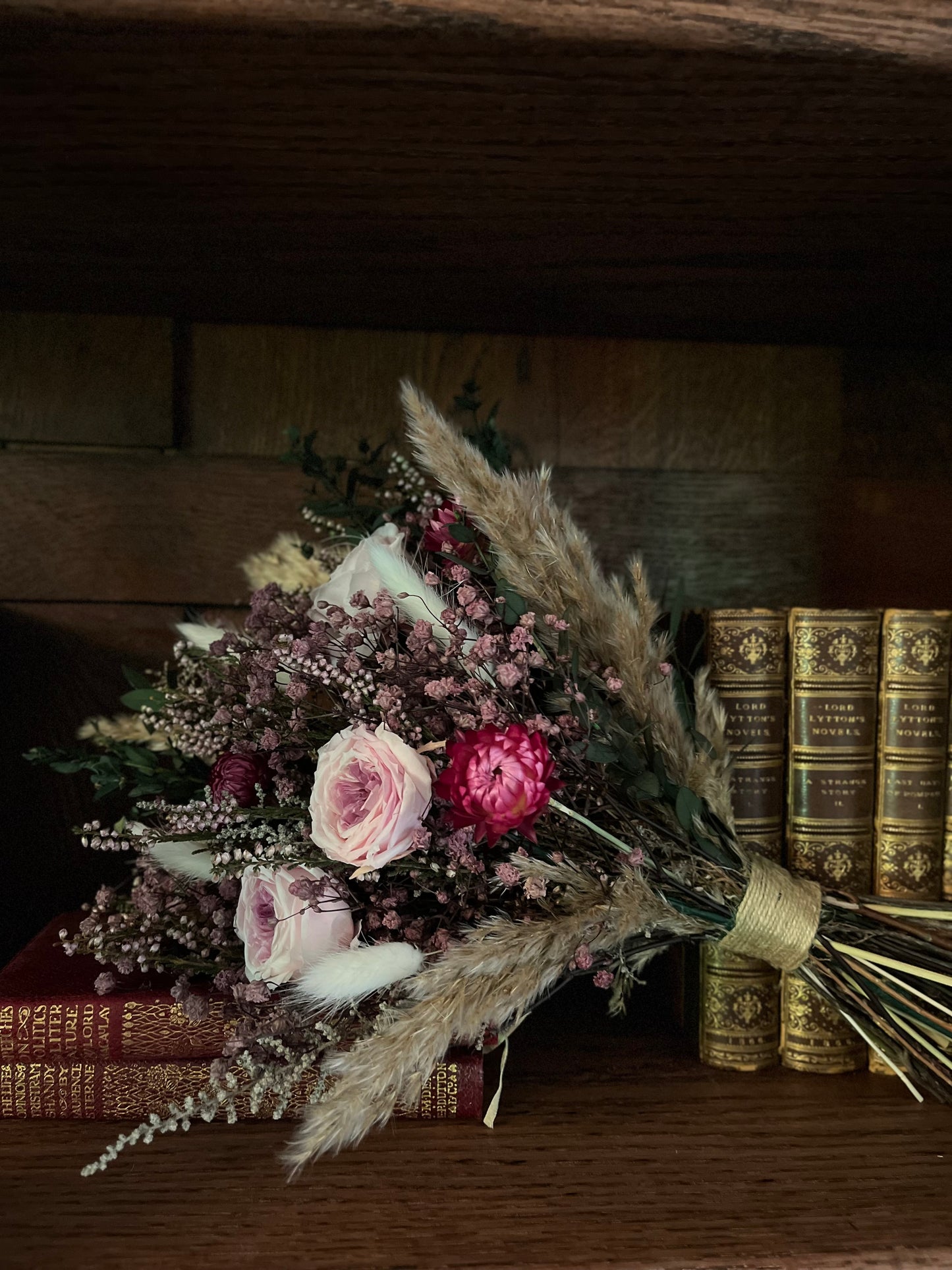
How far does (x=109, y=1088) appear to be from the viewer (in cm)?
62

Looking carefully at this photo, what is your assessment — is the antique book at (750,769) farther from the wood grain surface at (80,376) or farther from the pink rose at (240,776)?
the wood grain surface at (80,376)

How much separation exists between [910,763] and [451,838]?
338 mm

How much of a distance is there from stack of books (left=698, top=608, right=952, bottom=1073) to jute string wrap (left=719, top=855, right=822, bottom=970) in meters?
0.06

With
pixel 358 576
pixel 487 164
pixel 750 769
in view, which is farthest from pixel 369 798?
pixel 487 164

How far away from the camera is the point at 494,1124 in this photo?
0.62 m

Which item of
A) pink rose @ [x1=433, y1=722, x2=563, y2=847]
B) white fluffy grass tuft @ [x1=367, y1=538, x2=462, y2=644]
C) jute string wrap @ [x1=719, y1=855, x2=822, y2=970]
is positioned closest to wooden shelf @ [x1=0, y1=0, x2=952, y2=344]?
white fluffy grass tuft @ [x1=367, y1=538, x2=462, y2=644]

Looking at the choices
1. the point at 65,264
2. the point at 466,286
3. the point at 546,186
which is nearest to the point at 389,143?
the point at 546,186

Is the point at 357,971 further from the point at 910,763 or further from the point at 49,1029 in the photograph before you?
the point at 910,763

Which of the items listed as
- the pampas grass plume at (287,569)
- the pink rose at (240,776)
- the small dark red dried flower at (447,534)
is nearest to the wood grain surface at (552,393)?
the pampas grass plume at (287,569)

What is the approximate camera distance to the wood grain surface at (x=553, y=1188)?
49 cm

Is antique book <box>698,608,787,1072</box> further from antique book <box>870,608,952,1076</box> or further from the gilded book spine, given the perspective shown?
the gilded book spine

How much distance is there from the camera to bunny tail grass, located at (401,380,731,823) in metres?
0.62

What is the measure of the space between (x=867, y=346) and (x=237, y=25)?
0.69 m

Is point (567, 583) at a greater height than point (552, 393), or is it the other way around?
point (552, 393)
